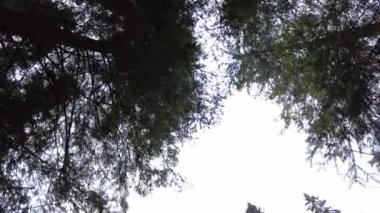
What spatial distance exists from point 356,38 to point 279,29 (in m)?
1.35

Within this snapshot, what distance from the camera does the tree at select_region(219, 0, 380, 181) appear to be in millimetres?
5453

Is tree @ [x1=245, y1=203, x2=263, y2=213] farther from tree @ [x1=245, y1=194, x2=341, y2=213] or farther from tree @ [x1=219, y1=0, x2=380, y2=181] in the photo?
tree @ [x1=219, y1=0, x2=380, y2=181]

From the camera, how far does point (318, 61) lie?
576 cm

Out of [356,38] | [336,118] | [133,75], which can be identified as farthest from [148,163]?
[356,38]

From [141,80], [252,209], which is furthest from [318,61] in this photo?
[252,209]

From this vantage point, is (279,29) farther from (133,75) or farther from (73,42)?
(73,42)

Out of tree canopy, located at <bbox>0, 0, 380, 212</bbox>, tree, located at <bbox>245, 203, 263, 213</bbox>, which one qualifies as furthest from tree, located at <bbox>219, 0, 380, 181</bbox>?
tree, located at <bbox>245, 203, 263, 213</bbox>

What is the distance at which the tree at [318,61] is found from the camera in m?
5.45

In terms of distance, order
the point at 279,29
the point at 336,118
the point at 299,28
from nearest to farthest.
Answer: the point at 336,118, the point at 299,28, the point at 279,29

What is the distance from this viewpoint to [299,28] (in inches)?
244

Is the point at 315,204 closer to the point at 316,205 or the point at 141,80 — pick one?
the point at 316,205

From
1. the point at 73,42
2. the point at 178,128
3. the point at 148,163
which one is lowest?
the point at 148,163

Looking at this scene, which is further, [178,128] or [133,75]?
[178,128]

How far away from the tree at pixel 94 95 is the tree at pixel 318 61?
2.64 feet
